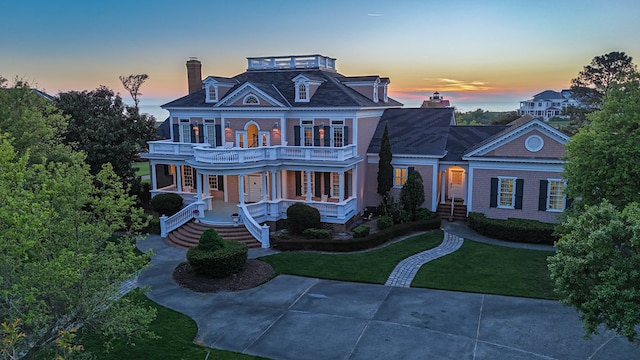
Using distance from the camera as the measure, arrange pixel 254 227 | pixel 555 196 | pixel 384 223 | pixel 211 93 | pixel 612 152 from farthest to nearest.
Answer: pixel 211 93, pixel 384 223, pixel 555 196, pixel 254 227, pixel 612 152

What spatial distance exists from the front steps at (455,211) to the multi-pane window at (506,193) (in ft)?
8.40

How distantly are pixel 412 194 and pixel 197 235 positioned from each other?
1311 centimetres

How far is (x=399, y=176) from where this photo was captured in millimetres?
29859

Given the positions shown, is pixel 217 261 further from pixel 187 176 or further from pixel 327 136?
pixel 187 176

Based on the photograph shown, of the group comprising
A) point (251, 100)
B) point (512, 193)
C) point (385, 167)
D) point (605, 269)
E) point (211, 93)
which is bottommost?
point (512, 193)

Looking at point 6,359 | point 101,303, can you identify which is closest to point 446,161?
point 101,303

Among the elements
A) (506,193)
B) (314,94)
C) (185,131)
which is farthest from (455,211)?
Answer: (185,131)

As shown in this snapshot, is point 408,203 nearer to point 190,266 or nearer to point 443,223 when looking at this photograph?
point 443,223

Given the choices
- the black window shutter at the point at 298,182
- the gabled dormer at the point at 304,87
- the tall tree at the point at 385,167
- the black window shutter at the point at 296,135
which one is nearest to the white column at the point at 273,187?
the black window shutter at the point at 298,182

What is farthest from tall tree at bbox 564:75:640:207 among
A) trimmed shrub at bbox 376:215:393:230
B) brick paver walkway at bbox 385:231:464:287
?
trimmed shrub at bbox 376:215:393:230

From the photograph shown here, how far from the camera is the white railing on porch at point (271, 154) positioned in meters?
26.3

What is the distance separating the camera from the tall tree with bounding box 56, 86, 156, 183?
105ft

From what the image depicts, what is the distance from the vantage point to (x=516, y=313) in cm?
1594

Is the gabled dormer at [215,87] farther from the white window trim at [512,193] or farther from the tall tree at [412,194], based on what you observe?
the white window trim at [512,193]
